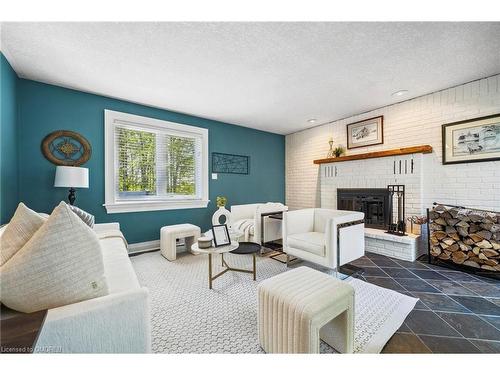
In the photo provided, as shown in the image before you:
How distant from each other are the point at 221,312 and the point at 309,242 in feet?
3.94

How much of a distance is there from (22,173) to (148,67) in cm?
202

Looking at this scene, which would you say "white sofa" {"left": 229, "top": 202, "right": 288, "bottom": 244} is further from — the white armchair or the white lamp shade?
the white lamp shade

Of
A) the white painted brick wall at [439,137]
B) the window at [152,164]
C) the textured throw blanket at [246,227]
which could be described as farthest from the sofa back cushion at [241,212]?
the white painted brick wall at [439,137]

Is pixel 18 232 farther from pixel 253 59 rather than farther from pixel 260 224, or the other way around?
pixel 260 224

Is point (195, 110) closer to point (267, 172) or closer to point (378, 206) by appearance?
point (267, 172)

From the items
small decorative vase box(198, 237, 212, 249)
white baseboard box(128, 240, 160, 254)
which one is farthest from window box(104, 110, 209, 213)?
small decorative vase box(198, 237, 212, 249)

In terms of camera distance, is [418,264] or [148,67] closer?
[148,67]

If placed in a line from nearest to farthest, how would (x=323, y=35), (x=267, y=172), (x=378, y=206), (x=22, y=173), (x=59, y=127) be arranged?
1. (x=323, y=35)
2. (x=22, y=173)
3. (x=59, y=127)
4. (x=378, y=206)
5. (x=267, y=172)

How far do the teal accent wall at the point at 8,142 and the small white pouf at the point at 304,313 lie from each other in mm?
2779

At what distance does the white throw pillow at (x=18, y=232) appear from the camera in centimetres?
92

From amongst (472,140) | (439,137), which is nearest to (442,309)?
(472,140)

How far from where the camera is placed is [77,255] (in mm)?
908

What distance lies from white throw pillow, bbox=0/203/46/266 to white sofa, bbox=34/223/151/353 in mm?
344
